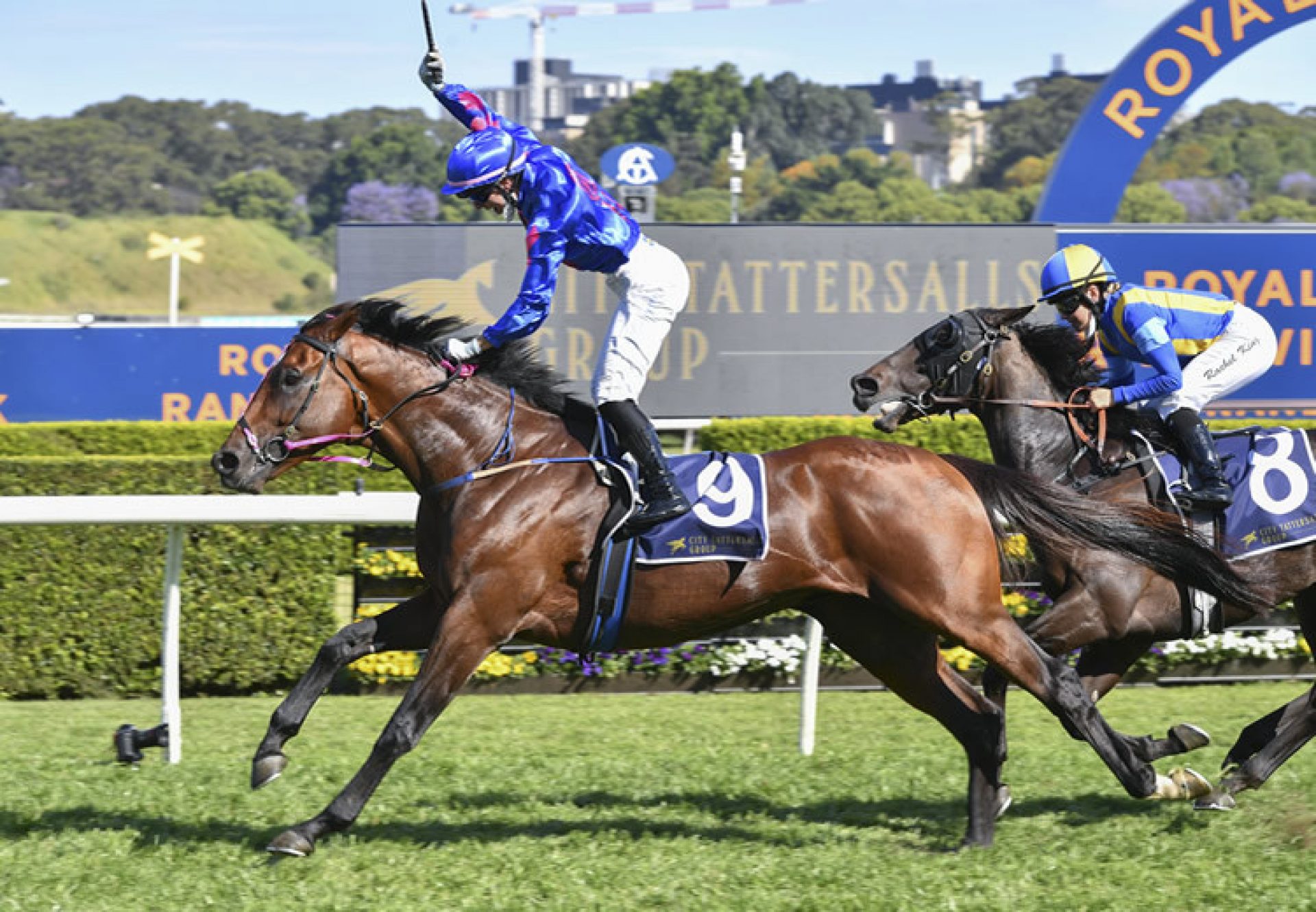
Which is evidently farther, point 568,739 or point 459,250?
point 459,250

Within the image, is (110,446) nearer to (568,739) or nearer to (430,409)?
(568,739)

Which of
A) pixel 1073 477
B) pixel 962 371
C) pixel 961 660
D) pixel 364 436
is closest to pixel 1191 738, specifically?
pixel 1073 477

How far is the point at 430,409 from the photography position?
4.37 m

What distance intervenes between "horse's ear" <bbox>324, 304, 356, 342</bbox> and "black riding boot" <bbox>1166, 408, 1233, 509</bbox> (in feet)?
8.02

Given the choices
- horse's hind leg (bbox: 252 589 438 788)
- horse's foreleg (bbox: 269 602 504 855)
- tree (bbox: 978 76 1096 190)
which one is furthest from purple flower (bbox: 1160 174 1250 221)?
horse's foreleg (bbox: 269 602 504 855)

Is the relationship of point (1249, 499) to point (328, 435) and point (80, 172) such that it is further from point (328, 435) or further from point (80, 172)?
point (80, 172)

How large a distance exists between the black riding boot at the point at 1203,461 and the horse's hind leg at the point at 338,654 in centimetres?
227

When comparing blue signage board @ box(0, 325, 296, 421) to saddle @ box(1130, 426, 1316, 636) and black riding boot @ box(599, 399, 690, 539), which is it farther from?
saddle @ box(1130, 426, 1316, 636)

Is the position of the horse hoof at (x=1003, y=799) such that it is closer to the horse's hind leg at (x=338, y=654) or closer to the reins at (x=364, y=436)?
the reins at (x=364, y=436)

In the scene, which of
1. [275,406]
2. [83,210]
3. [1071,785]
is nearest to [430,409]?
[275,406]

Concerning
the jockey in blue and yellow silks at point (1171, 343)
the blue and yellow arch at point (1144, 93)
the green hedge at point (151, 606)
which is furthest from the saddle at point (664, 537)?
the blue and yellow arch at point (1144, 93)

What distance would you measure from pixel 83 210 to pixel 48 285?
81.0ft

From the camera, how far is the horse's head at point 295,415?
14.0 feet

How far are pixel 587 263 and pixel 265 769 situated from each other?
5.08 feet
